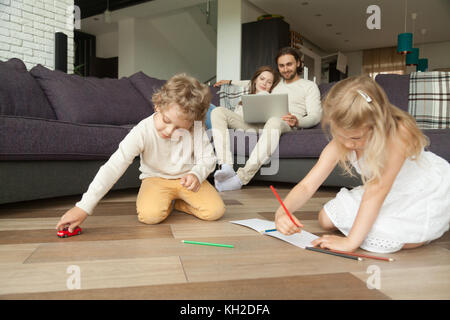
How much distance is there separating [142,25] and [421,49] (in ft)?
20.6

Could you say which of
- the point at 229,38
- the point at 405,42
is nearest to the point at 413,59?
the point at 405,42

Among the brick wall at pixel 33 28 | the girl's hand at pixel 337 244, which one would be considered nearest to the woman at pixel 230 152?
the girl's hand at pixel 337 244

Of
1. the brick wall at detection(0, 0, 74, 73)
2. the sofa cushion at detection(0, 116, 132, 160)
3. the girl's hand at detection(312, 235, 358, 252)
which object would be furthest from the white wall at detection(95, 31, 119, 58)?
the girl's hand at detection(312, 235, 358, 252)

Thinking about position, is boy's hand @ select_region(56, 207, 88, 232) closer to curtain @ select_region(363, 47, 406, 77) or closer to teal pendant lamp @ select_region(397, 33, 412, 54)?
teal pendant lamp @ select_region(397, 33, 412, 54)

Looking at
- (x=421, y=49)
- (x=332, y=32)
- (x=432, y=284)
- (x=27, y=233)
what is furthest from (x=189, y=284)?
(x=421, y=49)

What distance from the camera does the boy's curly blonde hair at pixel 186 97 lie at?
1.12m

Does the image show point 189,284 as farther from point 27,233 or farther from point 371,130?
point 27,233

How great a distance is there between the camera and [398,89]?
7.67 feet

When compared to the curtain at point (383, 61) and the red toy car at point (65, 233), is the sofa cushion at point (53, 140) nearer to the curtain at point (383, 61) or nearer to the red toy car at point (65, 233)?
the red toy car at point (65, 233)

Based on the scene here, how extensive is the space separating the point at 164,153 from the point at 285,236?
58 cm

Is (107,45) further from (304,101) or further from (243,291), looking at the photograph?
(243,291)

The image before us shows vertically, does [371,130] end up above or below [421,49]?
below

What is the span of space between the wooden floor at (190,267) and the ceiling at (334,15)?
4.98 metres
